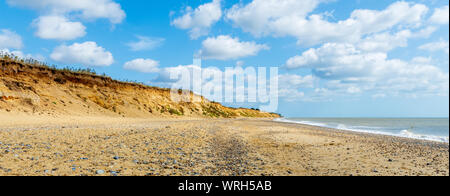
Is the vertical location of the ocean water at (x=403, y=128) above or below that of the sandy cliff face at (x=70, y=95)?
below

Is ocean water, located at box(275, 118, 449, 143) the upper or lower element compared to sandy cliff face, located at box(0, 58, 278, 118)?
lower

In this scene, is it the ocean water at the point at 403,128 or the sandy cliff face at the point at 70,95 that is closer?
the ocean water at the point at 403,128

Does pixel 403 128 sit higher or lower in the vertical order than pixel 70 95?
lower

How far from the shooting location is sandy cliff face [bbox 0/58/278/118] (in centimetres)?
2338

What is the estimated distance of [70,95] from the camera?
97.6 feet

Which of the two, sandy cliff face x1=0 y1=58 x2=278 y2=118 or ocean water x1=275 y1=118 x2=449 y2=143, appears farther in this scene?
sandy cliff face x1=0 y1=58 x2=278 y2=118

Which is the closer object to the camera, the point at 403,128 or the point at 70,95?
the point at 70,95

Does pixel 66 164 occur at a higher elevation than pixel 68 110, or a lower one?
lower

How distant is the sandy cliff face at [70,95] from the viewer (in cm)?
2338
